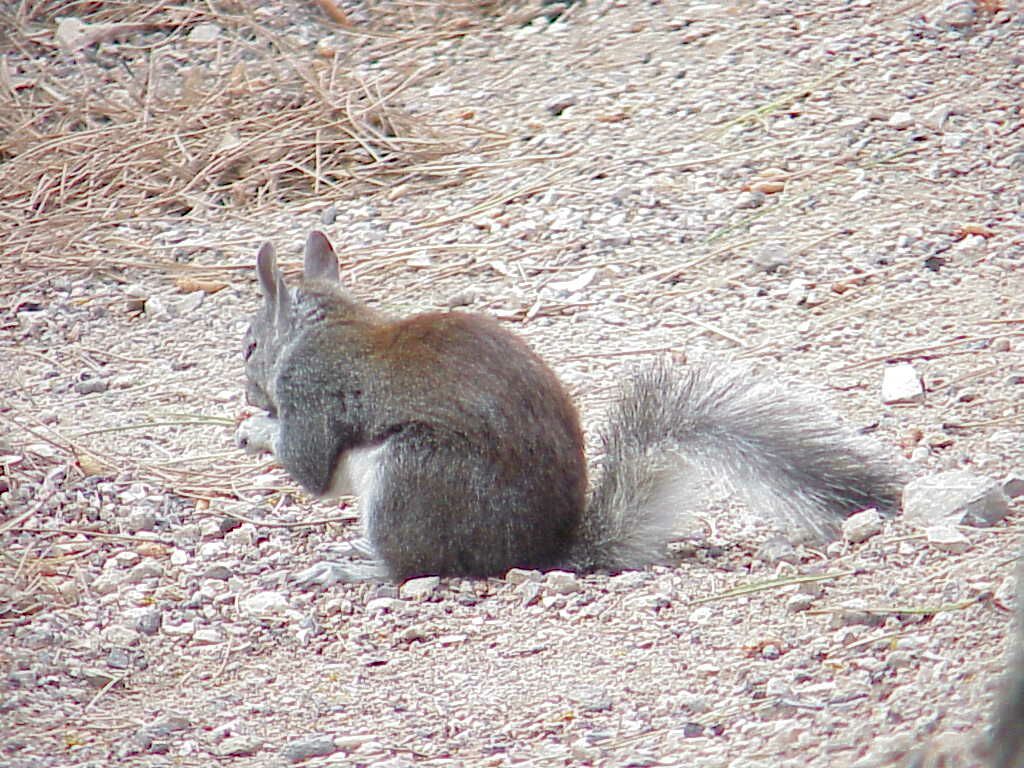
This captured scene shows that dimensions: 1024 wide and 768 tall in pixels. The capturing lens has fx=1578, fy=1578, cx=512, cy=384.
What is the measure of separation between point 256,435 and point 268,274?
48cm

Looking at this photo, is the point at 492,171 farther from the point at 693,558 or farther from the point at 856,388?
the point at 693,558

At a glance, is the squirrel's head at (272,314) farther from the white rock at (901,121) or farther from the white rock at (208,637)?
the white rock at (901,121)

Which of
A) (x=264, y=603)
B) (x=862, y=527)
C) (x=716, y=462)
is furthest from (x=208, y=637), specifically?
(x=862, y=527)

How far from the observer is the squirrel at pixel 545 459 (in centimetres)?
396

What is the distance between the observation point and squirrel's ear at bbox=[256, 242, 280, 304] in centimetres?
458

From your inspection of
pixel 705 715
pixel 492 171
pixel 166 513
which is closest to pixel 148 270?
pixel 492 171

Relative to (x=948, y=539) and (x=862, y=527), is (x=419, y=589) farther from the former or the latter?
(x=948, y=539)

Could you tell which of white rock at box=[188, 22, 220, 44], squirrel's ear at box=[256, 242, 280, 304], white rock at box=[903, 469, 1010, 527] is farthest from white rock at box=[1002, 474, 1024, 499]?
white rock at box=[188, 22, 220, 44]

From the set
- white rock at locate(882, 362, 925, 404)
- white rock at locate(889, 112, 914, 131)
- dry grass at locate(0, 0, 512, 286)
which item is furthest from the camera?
dry grass at locate(0, 0, 512, 286)

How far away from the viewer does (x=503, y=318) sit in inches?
230

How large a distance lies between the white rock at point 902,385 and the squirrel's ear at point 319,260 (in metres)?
1.72

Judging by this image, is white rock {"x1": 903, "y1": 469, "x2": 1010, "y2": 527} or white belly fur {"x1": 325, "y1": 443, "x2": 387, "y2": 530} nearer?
white rock {"x1": 903, "y1": 469, "x2": 1010, "y2": 527}

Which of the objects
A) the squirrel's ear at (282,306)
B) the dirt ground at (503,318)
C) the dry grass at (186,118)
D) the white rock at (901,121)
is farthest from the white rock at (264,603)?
the white rock at (901,121)

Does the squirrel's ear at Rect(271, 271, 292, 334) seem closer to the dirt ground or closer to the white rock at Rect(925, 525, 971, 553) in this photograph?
the dirt ground
